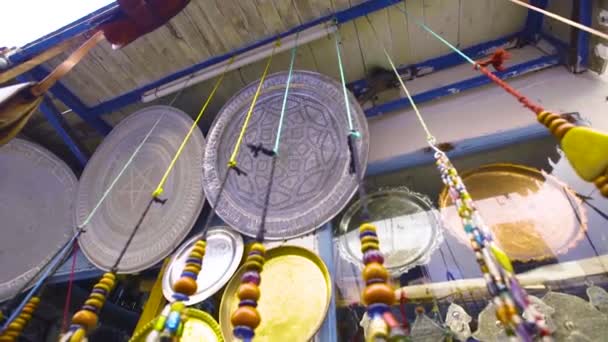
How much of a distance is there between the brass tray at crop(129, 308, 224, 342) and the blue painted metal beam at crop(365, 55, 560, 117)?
3.64 feet

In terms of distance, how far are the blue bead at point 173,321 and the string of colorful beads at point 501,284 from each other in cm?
53

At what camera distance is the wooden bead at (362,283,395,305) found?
0.53m

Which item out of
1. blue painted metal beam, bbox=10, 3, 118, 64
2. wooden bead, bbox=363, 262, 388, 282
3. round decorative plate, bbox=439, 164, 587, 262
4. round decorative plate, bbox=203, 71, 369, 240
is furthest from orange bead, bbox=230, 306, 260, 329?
blue painted metal beam, bbox=10, 3, 118, 64

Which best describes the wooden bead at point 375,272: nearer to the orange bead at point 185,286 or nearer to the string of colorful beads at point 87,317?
the orange bead at point 185,286

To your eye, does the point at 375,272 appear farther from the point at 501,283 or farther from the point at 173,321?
the point at 173,321

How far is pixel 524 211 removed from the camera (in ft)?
3.41

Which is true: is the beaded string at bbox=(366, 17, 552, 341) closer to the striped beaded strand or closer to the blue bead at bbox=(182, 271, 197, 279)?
the striped beaded strand

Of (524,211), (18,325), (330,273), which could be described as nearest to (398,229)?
(330,273)

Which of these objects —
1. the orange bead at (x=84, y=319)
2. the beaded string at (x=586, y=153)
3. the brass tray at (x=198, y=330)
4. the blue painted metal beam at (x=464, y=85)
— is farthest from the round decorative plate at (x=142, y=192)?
the beaded string at (x=586, y=153)

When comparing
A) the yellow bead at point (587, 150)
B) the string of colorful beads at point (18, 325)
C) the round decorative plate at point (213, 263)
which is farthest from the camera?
the round decorative plate at point (213, 263)

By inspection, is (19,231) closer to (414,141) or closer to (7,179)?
(7,179)

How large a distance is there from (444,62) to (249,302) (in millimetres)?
1491

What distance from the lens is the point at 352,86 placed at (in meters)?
1.68

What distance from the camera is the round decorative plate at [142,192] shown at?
1.37 metres
